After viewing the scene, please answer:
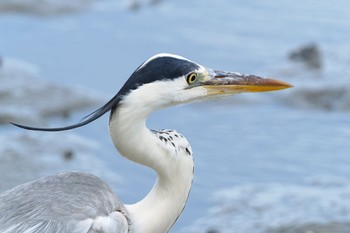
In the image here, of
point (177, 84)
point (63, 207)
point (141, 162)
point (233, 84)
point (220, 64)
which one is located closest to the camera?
point (63, 207)

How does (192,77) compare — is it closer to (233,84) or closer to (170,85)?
(170,85)

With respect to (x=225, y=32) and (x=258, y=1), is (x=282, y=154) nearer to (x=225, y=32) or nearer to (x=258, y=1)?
(x=225, y=32)

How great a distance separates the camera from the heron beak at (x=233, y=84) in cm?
536

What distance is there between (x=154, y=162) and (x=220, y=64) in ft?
14.2

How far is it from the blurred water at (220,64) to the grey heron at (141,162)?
1.60m

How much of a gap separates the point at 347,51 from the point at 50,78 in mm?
2571

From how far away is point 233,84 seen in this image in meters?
5.41

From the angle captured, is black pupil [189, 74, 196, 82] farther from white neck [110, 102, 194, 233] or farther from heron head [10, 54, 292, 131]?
white neck [110, 102, 194, 233]

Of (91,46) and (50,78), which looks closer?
(50,78)

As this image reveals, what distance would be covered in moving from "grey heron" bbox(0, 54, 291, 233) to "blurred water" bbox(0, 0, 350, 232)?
1.60m

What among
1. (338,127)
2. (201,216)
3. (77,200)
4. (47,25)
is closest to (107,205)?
(77,200)

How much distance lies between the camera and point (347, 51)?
9812 mm

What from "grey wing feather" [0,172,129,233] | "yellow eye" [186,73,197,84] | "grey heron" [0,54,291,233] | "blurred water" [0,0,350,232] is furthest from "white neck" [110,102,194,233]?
"blurred water" [0,0,350,232]

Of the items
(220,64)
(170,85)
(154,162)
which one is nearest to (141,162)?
(154,162)
